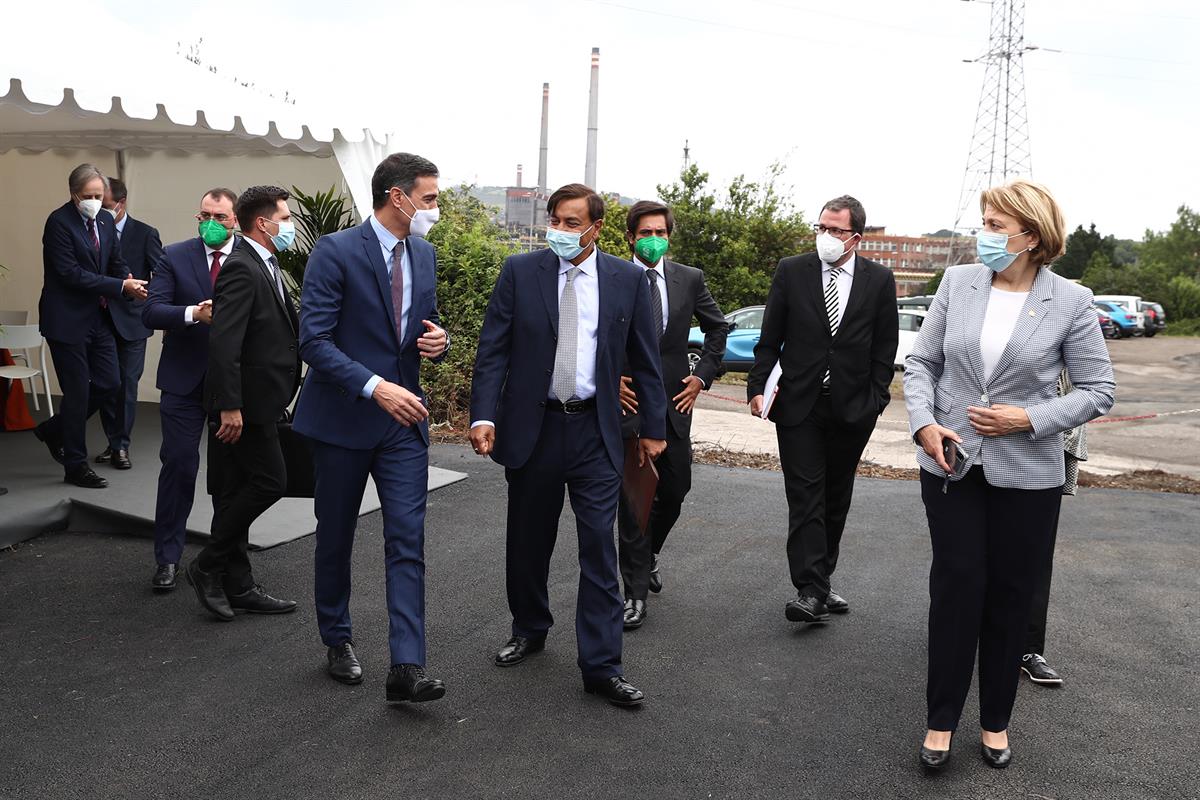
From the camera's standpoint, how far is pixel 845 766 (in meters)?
3.82

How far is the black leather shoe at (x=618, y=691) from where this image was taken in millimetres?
4262

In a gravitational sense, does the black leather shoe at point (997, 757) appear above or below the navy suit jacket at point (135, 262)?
below

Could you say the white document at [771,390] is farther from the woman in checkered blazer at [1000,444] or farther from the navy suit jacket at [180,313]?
the navy suit jacket at [180,313]

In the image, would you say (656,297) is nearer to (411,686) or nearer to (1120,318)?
(411,686)

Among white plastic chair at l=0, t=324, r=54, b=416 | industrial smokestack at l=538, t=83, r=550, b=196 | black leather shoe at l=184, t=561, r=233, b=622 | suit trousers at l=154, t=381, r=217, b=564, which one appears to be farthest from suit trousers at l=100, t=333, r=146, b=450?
industrial smokestack at l=538, t=83, r=550, b=196

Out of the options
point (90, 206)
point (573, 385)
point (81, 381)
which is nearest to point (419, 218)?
point (573, 385)

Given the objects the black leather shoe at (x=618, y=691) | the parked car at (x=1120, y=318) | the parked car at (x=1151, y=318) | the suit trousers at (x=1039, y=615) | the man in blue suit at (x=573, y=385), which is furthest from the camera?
the parked car at (x=1151, y=318)

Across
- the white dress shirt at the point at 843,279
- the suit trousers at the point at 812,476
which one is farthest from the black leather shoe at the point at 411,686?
the white dress shirt at the point at 843,279

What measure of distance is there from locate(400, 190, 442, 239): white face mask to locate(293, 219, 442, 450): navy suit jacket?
153mm

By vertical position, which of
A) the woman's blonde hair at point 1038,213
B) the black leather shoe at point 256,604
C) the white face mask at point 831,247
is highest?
the woman's blonde hair at point 1038,213

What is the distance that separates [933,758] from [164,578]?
3.80 m

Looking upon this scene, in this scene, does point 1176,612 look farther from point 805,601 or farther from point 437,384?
point 437,384

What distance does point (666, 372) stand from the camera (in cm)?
540

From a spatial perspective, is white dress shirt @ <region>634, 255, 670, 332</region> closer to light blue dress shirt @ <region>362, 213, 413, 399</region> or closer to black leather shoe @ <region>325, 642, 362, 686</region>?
light blue dress shirt @ <region>362, 213, 413, 399</region>
